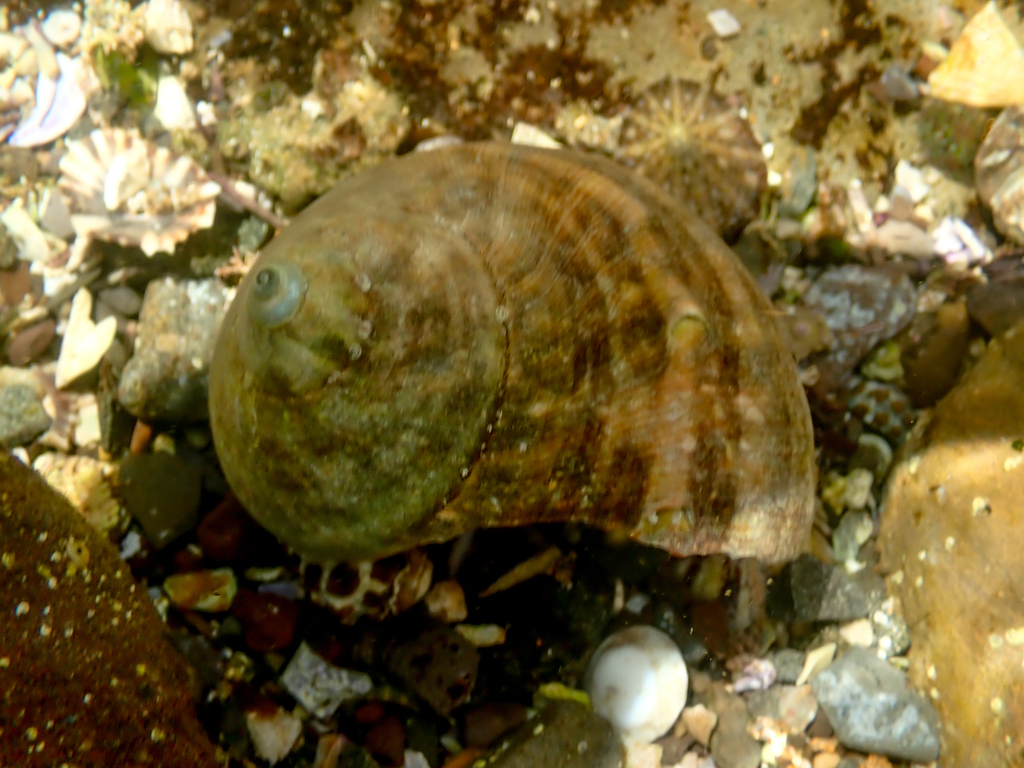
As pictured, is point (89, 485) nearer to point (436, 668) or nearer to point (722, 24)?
point (436, 668)

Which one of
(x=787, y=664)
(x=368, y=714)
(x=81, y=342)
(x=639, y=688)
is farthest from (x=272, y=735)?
(x=787, y=664)

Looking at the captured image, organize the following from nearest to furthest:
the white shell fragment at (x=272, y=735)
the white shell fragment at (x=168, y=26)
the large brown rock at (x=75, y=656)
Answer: the large brown rock at (x=75, y=656)
the white shell fragment at (x=272, y=735)
the white shell fragment at (x=168, y=26)

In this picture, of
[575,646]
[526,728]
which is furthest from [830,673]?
[526,728]

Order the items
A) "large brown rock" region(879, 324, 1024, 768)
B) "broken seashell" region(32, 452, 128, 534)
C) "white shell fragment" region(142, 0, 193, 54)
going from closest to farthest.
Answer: "large brown rock" region(879, 324, 1024, 768), "broken seashell" region(32, 452, 128, 534), "white shell fragment" region(142, 0, 193, 54)

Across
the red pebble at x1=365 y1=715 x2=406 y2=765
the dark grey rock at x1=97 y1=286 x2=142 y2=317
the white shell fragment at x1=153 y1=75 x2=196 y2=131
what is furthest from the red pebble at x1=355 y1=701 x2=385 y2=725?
the white shell fragment at x1=153 y1=75 x2=196 y2=131

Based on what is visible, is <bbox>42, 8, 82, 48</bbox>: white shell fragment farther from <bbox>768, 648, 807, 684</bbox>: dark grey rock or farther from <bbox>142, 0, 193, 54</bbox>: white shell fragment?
<bbox>768, 648, 807, 684</bbox>: dark grey rock

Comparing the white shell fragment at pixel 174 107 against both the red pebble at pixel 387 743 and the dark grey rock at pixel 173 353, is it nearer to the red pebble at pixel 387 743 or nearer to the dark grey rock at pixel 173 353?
the dark grey rock at pixel 173 353

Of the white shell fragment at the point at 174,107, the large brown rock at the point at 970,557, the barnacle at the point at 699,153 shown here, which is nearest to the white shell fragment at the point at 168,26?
the white shell fragment at the point at 174,107
